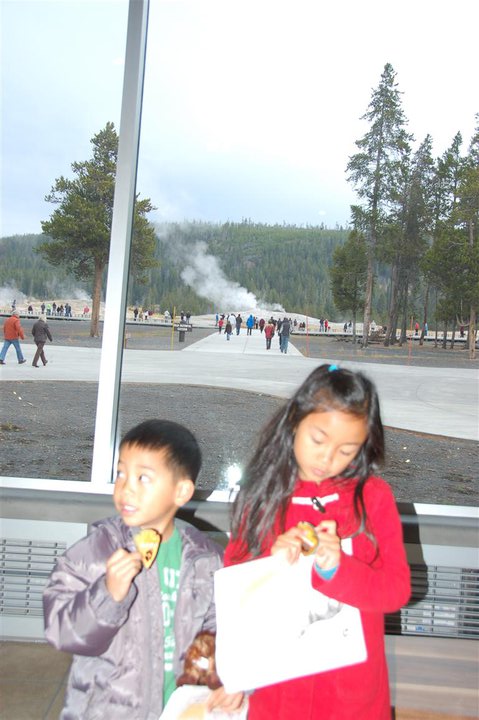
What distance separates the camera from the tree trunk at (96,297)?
2.76 m

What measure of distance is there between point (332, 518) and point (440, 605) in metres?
1.37

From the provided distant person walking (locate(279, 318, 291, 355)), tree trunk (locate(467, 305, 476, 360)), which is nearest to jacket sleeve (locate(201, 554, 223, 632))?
distant person walking (locate(279, 318, 291, 355))

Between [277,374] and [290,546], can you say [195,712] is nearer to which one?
[290,546]

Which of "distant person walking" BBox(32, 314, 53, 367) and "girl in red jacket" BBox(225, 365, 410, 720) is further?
"distant person walking" BBox(32, 314, 53, 367)

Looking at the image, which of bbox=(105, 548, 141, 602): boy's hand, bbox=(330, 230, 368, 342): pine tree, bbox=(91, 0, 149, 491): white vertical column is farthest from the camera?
→ bbox=(330, 230, 368, 342): pine tree

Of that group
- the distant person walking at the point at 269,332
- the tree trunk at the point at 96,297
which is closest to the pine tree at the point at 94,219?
the tree trunk at the point at 96,297

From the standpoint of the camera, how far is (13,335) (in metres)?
2.93

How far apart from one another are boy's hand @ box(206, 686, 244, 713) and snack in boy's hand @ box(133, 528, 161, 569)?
0.24 m

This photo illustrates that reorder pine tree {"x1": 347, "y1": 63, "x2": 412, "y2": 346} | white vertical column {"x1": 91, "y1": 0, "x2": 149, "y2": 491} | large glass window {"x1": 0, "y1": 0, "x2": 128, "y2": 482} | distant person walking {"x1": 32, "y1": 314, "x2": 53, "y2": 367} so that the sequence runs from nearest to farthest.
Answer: white vertical column {"x1": 91, "y1": 0, "x2": 149, "y2": 491} < large glass window {"x1": 0, "y1": 0, "x2": 128, "y2": 482} < pine tree {"x1": 347, "y1": 63, "x2": 412, "y2": 346} < distant person walking {"x1": 32, "y1": 314, "x2": 53, "y2": 367}

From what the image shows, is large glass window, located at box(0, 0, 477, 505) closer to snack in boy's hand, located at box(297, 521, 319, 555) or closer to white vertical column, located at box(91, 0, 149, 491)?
white vertical column, located at box(91, 0, 149, 491)

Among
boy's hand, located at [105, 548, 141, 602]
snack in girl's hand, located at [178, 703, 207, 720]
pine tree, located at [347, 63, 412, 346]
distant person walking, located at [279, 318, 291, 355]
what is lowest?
snack in girl's hand, located at [178, 703, 207, 720]

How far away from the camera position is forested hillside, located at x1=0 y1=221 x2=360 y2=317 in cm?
281

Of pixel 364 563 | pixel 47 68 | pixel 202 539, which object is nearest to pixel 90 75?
pixel 47 68

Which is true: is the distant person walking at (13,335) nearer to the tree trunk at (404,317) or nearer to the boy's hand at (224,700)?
the tree trunk at (404,317)
